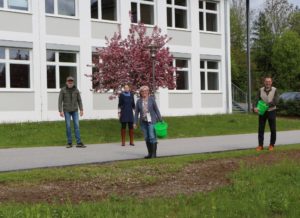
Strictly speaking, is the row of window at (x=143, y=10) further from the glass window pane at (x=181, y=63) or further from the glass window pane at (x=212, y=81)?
the glass window pane at (x=212, y=81)

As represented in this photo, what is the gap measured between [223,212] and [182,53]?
26727 millimetres

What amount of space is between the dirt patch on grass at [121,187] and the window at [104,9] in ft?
65.8

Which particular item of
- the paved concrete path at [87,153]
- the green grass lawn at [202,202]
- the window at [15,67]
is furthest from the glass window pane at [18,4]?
the green grass lawn at [202,202]

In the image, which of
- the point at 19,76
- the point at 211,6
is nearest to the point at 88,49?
the point at 19,76

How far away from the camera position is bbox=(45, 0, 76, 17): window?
27.6 m

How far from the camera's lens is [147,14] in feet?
106

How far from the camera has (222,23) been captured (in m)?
36.0

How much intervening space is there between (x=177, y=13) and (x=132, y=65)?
12.5 metres

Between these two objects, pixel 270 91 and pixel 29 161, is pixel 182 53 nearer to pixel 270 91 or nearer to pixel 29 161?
pixel 270 91

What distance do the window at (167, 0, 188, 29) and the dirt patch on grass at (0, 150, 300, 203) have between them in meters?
23.4

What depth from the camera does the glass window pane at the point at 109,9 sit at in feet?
98.6

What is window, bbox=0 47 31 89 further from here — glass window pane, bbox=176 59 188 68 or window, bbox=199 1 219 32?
window, bbox=199 1 219 32

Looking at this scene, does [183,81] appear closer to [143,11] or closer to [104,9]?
[143,11]

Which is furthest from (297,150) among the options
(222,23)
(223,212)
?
(222,23)
